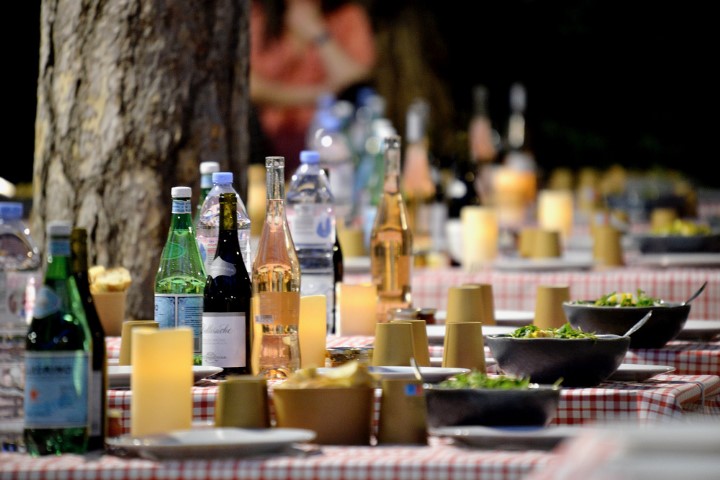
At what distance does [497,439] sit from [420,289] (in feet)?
7.38

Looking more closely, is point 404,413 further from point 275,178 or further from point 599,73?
point 599,73

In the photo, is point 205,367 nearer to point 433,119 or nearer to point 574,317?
point 574,317

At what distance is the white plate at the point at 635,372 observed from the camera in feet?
6.70

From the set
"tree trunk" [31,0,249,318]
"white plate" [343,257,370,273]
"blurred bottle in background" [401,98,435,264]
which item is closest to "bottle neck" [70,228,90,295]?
"tree trunk" [31,0,249,318]

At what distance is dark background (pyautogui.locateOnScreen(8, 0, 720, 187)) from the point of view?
38.2ft


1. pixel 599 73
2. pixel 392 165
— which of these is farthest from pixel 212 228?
pixel 599 73

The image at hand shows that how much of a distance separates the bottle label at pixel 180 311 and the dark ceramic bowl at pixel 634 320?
685mm

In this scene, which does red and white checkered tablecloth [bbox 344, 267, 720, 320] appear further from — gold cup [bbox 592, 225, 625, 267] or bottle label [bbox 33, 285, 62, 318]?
bottle label [bbox 33, 285, 62, 318]

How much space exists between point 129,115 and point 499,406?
1.71 m

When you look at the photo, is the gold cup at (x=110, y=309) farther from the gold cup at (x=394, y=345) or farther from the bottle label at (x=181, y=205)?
the gold cup at (x=394, y=345)

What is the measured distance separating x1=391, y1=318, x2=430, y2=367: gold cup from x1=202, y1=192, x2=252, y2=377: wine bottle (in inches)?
8.5

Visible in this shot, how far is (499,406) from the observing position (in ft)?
5.35

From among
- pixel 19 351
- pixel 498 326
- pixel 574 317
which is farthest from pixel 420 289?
pixel 19 351

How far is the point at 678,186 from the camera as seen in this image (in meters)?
7.65
